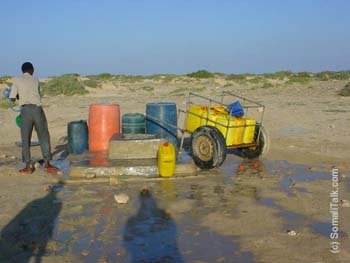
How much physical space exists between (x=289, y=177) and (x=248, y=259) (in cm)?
429

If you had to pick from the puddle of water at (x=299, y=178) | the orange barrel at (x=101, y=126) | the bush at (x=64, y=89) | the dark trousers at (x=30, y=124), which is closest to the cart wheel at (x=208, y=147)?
the puddle of water at (x=299, y=178)

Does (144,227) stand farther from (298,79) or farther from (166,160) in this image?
(298,79)

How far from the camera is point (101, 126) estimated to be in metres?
10.9

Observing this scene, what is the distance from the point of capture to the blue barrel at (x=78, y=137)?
36.7 ft

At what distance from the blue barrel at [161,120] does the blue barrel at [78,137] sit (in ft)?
4.46

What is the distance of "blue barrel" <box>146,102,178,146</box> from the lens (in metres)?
11.1

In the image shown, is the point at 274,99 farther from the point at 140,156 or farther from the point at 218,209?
the point at 218,209

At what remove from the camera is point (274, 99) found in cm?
2392

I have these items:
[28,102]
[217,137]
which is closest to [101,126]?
[28,102]

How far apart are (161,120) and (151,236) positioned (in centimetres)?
539

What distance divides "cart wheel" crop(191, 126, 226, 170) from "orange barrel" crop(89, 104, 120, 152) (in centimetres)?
202

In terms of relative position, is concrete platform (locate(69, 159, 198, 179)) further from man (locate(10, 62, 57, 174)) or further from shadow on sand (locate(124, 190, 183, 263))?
shadow on sand (locate(124, 190, 183, 263))

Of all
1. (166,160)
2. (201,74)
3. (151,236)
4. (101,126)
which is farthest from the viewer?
(201,74)

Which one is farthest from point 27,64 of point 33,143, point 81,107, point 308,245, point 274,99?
point 274,99
